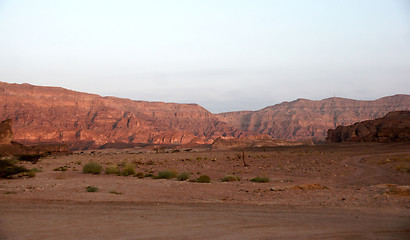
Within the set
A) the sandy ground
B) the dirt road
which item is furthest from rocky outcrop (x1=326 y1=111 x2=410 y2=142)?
the dirt road

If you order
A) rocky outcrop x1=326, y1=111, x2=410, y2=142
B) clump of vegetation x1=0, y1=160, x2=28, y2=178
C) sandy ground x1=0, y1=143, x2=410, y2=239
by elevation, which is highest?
rocky outcrop x1=326, y1=111, x2=410, y2=142

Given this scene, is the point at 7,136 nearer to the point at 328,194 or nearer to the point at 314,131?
the point at 328,194

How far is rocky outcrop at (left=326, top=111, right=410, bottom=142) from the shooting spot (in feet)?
205

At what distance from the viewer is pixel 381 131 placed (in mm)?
66000

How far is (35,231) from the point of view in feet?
24.3

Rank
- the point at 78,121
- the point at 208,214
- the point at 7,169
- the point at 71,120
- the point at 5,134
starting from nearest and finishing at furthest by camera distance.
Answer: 1. the point at 208,214
2. the point at 7,169
3. the point at 5,134
4. the point at 71,120
5. the point at 78,121

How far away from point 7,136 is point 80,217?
180 ft

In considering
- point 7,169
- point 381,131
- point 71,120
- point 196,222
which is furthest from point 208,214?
point 71,120

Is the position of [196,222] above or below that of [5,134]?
below

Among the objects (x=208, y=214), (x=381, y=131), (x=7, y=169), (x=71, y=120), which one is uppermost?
(x=71, y=120)

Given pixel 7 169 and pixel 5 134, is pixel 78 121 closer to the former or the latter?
pixel 5 134

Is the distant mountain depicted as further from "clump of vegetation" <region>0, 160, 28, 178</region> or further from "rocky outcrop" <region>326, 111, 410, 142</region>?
"clump of vegetation" <region>0, 160, 28, 178</region>

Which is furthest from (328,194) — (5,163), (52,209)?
(5,163)

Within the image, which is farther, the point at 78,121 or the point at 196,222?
the point at 78,121
